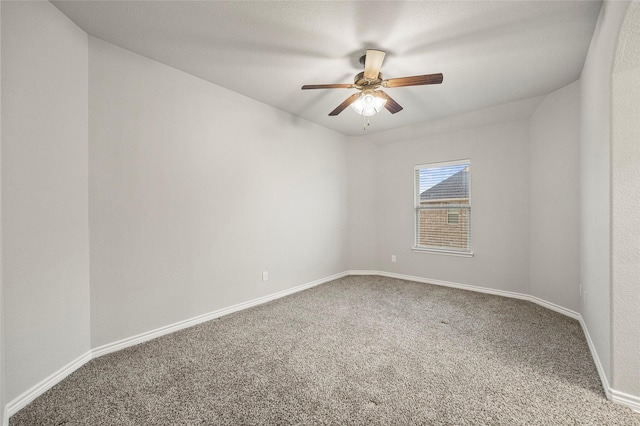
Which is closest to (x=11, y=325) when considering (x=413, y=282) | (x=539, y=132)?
(x=413, y=282)

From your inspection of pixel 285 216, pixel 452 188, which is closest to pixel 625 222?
pixel 452 188

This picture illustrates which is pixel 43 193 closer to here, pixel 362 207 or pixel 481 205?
pixel 362 207

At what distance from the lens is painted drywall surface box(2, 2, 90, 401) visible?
168 centimetres

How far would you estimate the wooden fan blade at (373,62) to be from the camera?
2.28 metres

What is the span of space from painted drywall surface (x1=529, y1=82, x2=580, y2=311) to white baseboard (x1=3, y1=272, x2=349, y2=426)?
3376mm

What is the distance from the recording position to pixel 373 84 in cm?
258

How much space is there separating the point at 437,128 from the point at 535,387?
3.57m

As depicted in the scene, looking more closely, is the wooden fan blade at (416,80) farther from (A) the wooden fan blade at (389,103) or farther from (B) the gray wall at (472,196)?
(B) the gray wall at (472,196)

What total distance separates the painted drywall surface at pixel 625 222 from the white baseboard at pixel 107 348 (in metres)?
3.24

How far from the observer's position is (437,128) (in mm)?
4352

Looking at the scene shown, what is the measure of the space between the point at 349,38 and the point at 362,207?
10.7 feet

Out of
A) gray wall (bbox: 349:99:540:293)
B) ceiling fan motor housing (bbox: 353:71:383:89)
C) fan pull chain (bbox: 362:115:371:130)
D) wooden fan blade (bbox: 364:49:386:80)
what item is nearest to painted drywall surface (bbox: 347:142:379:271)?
gray wall (bbox: 349:99:540:293)

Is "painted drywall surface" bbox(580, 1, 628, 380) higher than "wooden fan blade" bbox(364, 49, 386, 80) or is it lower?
lower

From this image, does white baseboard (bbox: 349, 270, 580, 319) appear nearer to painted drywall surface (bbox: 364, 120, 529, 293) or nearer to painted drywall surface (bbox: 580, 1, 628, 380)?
painted drywall surface (bbox: 364, 120, 529, 293)
